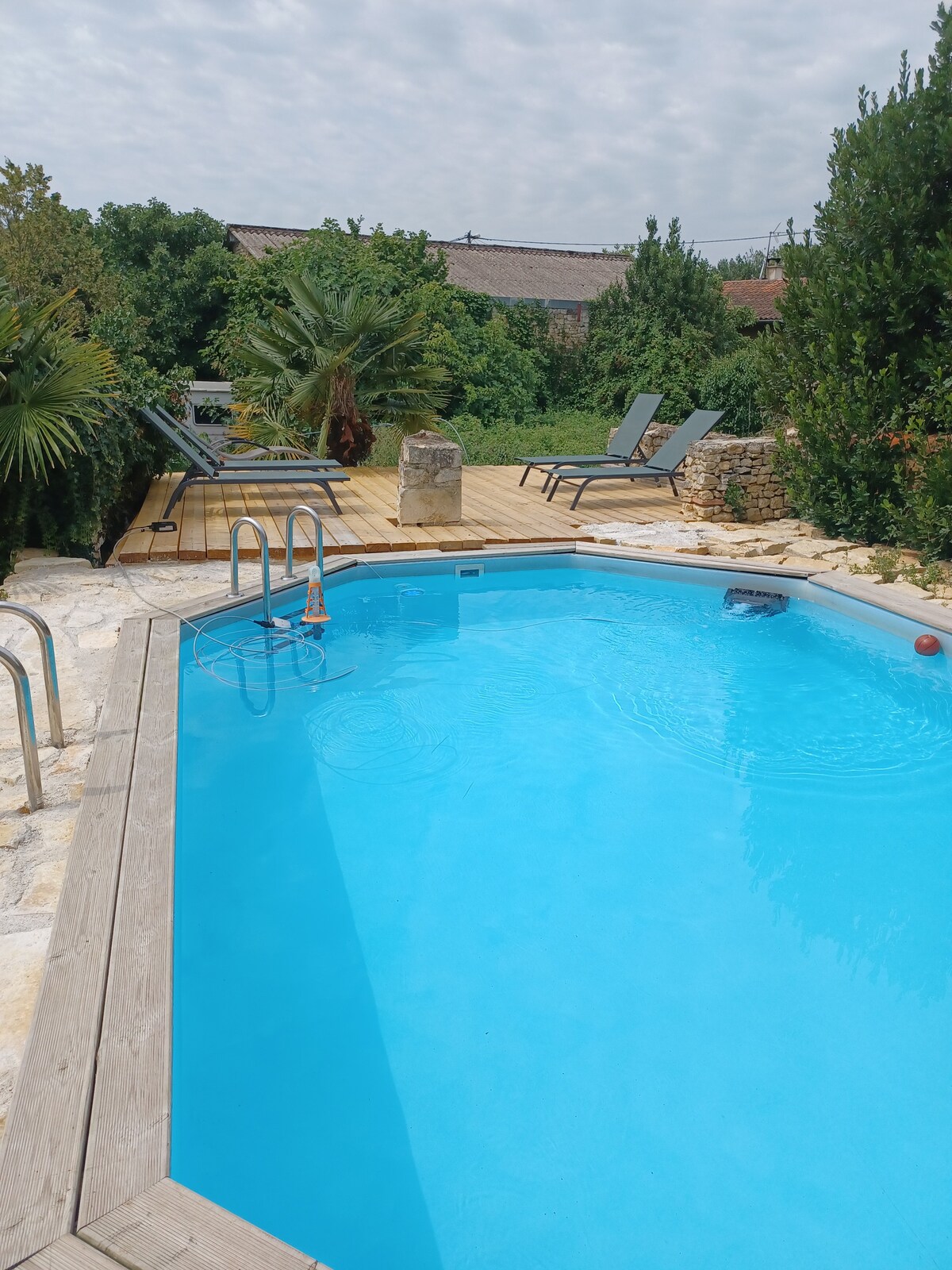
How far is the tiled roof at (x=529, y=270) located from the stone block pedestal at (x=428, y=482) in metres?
17.6

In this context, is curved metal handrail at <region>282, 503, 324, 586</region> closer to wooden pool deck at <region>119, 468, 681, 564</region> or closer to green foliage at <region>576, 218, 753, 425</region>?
wooden pool deck at <region>119, 468, 681, 564</region>

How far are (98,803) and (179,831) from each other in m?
0.69

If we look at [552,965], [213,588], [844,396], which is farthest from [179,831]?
[844,396]

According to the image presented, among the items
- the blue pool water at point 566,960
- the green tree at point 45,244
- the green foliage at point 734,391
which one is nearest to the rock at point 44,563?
the blue pool water at point 566,960

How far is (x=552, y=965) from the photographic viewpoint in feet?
10.7

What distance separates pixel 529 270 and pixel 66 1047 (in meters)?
29.3

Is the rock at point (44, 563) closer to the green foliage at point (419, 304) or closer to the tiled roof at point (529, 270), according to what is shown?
the green foliage at point (419, 304)

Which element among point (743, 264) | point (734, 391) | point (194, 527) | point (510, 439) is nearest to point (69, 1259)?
point (194, 527)

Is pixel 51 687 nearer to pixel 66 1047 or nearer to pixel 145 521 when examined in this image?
pixel 66 1047

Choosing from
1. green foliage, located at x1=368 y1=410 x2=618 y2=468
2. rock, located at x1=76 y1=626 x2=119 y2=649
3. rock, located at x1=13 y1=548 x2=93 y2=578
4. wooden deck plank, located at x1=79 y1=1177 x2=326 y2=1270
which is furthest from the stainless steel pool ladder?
green foliage, located at x1=368 y1=410 x2=618 y2=468

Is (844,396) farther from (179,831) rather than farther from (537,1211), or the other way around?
(537,1211)

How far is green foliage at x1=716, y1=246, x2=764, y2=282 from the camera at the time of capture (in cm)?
5681

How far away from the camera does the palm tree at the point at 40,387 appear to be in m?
5.73

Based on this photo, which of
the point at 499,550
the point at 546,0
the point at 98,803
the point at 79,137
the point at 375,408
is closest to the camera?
the point at 98,803
